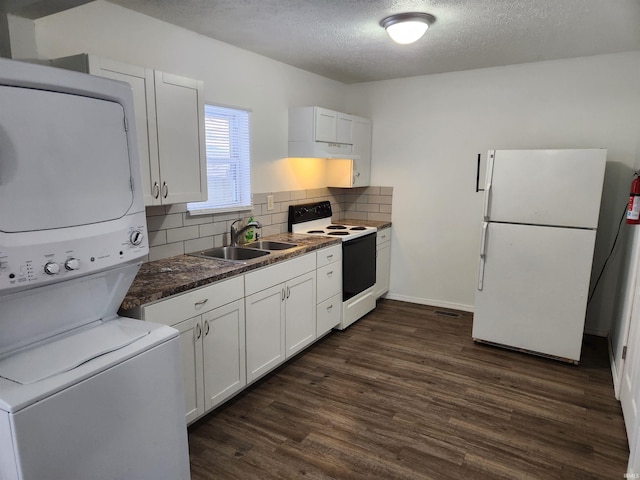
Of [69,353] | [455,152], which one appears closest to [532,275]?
[455,152]

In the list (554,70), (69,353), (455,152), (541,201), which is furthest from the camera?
(455,152)

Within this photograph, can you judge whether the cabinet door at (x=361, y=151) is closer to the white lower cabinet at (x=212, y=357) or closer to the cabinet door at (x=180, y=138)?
the cabinet door at (x=180, y=138)

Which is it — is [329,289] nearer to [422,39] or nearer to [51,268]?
[422,39]

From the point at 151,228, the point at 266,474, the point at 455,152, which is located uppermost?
the point at 455,152

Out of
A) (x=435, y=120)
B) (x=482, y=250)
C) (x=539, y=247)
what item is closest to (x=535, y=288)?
(x=539, y=247)

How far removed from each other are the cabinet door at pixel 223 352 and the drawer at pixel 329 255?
0.94 metres

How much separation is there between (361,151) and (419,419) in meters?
2.74

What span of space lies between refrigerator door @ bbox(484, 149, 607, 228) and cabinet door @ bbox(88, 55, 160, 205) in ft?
7.97

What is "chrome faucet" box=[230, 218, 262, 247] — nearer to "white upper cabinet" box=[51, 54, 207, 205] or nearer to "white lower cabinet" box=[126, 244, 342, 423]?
"white lower cabinet" box=[126, 244, 342, 423]

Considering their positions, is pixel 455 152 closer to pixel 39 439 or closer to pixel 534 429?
pixel 534 429

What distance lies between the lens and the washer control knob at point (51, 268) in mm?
1313

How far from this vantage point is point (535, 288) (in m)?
3.24

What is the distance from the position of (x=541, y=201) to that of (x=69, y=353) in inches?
122

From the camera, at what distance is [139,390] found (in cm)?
151
